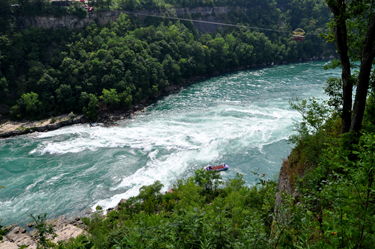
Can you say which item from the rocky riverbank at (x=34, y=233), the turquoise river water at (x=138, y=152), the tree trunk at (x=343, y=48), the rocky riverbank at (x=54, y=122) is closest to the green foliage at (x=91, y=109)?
the rocky riverbank at (x=54, y=122)

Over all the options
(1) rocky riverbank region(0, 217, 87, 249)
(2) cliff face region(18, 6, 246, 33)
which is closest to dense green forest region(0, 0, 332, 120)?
(2) cliff face region(18, 6, 246, 33)

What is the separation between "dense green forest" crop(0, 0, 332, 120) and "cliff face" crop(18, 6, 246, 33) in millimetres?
1296

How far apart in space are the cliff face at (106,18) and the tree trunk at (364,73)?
53.8 m

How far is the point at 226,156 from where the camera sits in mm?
28328

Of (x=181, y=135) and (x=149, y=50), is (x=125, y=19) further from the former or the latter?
(x=181, y=135)

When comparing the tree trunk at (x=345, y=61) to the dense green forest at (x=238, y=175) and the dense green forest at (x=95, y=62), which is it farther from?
the dense green forest at (x=95, y=62)

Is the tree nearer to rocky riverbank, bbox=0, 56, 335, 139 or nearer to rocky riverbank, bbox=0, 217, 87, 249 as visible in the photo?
rocky riverbank, bbox=0, 217, 87, 249

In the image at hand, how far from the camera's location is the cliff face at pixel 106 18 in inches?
1811

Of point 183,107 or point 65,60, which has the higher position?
point 65,60

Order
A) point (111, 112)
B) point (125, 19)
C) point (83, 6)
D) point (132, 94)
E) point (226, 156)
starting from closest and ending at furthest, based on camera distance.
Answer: point (226, 156), point (111, 112), point (132, 94), point (83, 6), point (125, 19)

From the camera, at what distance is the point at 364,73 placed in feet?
23.7

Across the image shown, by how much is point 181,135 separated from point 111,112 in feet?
49.2

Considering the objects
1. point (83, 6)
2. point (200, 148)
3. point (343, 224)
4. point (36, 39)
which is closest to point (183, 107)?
point (200, 148)

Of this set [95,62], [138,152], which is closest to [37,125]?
[95,62]
